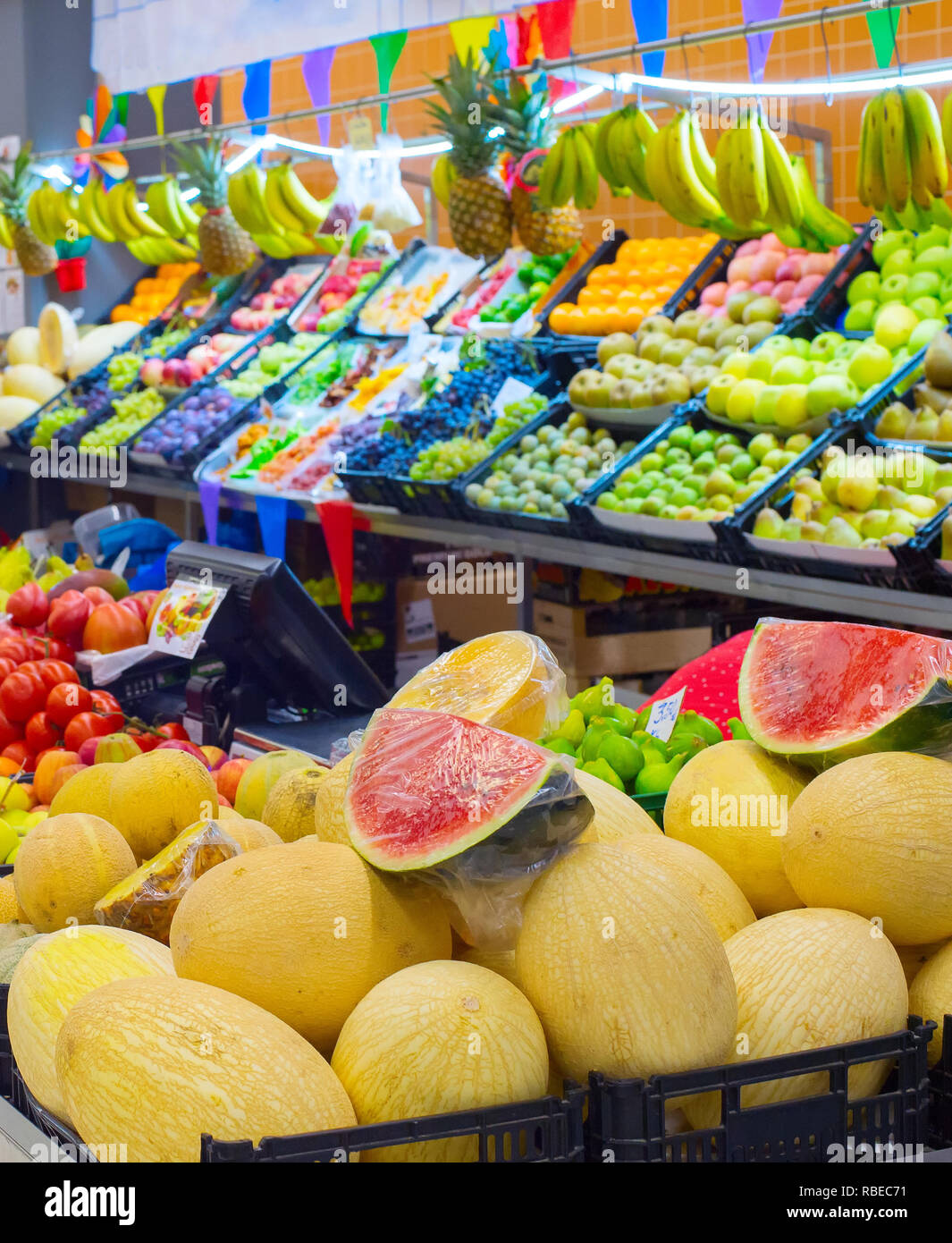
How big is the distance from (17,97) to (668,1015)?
28.8 feet

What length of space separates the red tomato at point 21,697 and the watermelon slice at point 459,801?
2116 millimetres

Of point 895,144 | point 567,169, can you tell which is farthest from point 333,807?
point 567,169

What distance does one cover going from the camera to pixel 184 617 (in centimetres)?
337

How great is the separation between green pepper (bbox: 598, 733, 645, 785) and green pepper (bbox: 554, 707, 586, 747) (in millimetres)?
162

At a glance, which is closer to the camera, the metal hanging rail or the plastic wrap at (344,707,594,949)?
the plastic wrap at (344,707,594,949)

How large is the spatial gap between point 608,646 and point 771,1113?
3743 mm

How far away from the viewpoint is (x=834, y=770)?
132 centimetres

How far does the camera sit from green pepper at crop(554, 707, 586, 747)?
207 cm

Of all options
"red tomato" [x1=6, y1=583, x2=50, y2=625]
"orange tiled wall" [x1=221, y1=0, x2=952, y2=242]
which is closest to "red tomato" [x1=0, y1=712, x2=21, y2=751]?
"red tomato" [x1=6, y1=583, x2=50, y2=625]

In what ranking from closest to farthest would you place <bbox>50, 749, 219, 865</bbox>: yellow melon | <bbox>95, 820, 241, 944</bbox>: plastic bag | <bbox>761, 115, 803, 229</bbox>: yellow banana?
<bbox>95, 820, 241, 944</bbox>: plastic bag < <bbox>50, 749, 219, 865</bbox>: yellow melon < <bbox>761, 115, 803, 229</bbox>: yellow banana

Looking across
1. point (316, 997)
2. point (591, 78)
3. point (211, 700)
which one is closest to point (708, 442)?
point (591, 78)

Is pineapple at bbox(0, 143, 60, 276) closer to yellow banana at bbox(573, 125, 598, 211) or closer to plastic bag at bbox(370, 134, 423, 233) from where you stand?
plastic bag at bbox(370, 134, 423, 233)

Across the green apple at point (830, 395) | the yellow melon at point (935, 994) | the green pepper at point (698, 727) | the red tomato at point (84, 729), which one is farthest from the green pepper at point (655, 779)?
the green apple at point (830, 395)

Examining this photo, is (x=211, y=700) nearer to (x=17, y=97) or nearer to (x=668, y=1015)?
(x=668, y=1015)
